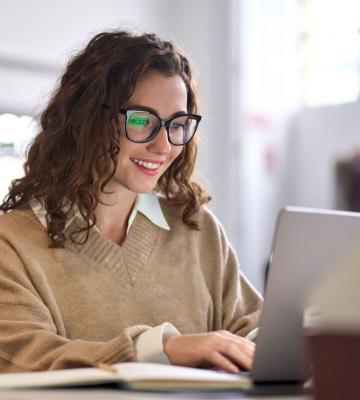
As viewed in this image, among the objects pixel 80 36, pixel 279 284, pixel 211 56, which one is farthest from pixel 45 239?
pixel 211 56

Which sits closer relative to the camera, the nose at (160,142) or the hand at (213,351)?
the hand at (213,351)

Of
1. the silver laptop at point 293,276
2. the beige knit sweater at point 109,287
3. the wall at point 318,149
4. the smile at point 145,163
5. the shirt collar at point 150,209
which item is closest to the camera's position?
the silver laptop at point 293,276

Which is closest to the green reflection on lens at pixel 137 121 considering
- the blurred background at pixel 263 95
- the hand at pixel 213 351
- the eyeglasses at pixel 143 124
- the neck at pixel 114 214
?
the eyeglasses at pixel 143 124

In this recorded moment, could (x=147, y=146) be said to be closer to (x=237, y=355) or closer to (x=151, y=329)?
(x=151, y=329)

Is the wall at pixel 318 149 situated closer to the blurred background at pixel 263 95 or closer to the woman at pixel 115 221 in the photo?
the blurred background at pixel 263 95

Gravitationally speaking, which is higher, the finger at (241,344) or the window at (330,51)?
the window at (330,51)

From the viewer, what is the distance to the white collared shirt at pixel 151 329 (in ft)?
4.61

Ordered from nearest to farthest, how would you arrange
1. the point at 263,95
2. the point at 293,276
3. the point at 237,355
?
1. the point at 293,276
2. the point at 237,355
3. the point at 263,95

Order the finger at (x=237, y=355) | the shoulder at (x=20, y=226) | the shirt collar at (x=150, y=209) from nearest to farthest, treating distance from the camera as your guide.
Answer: the finger at (x=237, y=355)
the shoulder at (x=20, y=226)
the shirt collar at (x=150, y=209)

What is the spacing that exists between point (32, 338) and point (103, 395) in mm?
555

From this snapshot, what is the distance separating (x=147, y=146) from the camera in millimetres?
1829

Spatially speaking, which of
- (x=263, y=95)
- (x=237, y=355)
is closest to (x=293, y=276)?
(x=237, y=355)

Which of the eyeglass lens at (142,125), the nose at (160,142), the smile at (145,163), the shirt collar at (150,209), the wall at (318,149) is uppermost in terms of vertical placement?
the eyeglass lens at (142,125)

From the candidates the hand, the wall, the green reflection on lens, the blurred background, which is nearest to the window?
the blurred background
